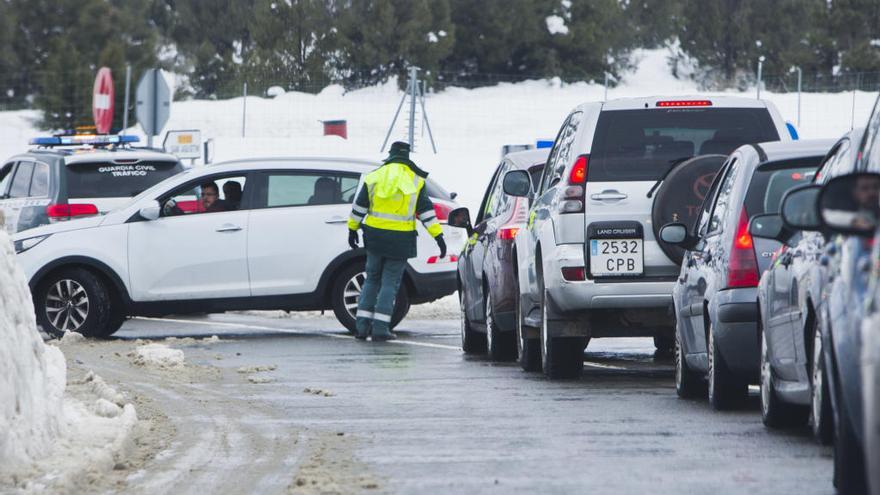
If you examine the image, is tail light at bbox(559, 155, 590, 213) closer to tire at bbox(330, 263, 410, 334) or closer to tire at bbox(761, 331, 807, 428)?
tire at bbox(761, 331, 807, 428)

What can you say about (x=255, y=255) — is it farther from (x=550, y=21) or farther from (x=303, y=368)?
(x=550, y=21)

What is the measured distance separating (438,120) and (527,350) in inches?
1649

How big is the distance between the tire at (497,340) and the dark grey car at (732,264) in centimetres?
363

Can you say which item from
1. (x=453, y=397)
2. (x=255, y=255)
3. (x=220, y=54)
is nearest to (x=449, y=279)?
(x=255, y=255)

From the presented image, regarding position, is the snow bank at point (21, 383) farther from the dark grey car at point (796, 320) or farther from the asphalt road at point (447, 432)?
the dark grey car at point (796, 320)

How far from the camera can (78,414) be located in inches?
352

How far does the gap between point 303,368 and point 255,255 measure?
3.57 meters

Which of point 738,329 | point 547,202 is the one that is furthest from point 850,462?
point 547,202

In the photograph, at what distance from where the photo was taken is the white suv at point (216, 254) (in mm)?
16547

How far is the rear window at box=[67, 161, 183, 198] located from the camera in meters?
18.9

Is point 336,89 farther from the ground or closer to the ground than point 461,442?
farther from the ground

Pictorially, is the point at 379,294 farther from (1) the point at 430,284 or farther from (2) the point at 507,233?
(2) the point at 507,233

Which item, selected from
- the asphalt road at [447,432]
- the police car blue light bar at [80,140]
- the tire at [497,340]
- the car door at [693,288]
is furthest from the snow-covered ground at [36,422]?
the police car blue light bar at [80,140]

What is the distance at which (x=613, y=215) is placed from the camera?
37.0ft
